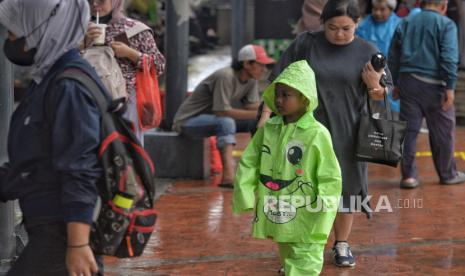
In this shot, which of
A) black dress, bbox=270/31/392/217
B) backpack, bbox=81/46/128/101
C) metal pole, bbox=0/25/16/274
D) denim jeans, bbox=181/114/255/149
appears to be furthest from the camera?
denim jeans, bbox=181/114/255/149

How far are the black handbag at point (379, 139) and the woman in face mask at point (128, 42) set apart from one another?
1.29 meters

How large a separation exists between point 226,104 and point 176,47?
986 mm

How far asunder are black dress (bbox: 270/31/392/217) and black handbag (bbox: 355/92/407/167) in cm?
6

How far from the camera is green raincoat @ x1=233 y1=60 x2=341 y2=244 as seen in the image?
5473mm

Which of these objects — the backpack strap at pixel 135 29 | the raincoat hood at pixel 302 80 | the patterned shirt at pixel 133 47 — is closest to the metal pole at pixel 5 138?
the patterned shirt at pixel 133 47

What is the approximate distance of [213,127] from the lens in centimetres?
932

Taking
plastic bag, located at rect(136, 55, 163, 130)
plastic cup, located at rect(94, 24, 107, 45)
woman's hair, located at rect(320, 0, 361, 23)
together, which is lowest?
plastic bag, located at rect(136, 55, 163, 130)

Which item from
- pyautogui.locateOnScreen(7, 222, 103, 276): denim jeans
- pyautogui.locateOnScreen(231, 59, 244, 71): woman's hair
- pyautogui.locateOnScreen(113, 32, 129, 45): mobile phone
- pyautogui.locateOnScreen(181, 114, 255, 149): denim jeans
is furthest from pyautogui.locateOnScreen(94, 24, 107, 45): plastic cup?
pyautogui.locateOnScreen(181, 114, 255, 149): denim jeans

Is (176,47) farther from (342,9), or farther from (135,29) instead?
(342,9)

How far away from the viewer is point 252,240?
7234 mm

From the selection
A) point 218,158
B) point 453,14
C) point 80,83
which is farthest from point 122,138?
point 453,14

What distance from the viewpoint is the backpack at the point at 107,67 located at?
5.92m

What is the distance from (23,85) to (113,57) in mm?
10511

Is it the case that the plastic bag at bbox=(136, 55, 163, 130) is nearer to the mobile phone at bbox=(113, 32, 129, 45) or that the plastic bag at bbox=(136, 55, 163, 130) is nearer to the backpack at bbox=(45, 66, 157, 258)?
the mobile phone at bbox=(113, 32, 129, 45)
